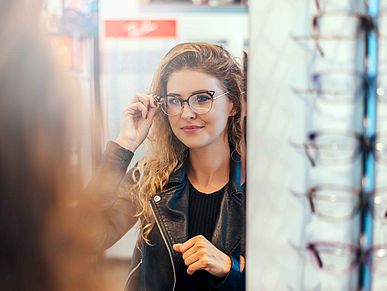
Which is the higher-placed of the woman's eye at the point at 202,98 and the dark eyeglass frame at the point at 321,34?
the dark eyeglass frame at the point at 321,34

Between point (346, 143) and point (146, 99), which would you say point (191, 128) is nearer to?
point (146, 99)

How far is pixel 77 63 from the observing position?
90cm

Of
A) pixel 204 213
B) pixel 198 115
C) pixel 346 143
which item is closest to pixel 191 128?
pixel 198 115

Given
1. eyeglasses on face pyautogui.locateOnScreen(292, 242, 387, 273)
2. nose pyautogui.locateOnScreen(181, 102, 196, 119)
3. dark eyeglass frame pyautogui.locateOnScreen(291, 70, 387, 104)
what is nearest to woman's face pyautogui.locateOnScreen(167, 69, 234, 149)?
nose pyautogui.locateOnScreen(181, 102, 196, 119)

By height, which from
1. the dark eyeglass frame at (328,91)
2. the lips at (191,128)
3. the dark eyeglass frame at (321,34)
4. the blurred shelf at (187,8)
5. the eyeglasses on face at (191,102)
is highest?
the blurred shelf at (187,8)

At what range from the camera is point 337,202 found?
92 centimetres

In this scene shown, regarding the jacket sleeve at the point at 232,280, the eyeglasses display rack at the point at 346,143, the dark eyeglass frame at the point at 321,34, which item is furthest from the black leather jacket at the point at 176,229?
the dark eyeglass frame at the point at 321,34

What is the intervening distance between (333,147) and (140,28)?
35 cm

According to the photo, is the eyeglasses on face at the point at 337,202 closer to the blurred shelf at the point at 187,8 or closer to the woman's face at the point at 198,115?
the woman's face at the point at 198,115

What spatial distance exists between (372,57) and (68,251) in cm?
57

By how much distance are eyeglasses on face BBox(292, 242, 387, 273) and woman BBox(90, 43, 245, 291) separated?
0.38ft

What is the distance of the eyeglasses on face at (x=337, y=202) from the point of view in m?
0.92

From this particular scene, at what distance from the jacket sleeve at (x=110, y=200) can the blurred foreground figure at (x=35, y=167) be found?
0.08ft

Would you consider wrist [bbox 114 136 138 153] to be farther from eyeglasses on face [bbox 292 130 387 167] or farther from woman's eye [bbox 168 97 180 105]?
eyeglasses on face [bbox 292 130 387 167]
